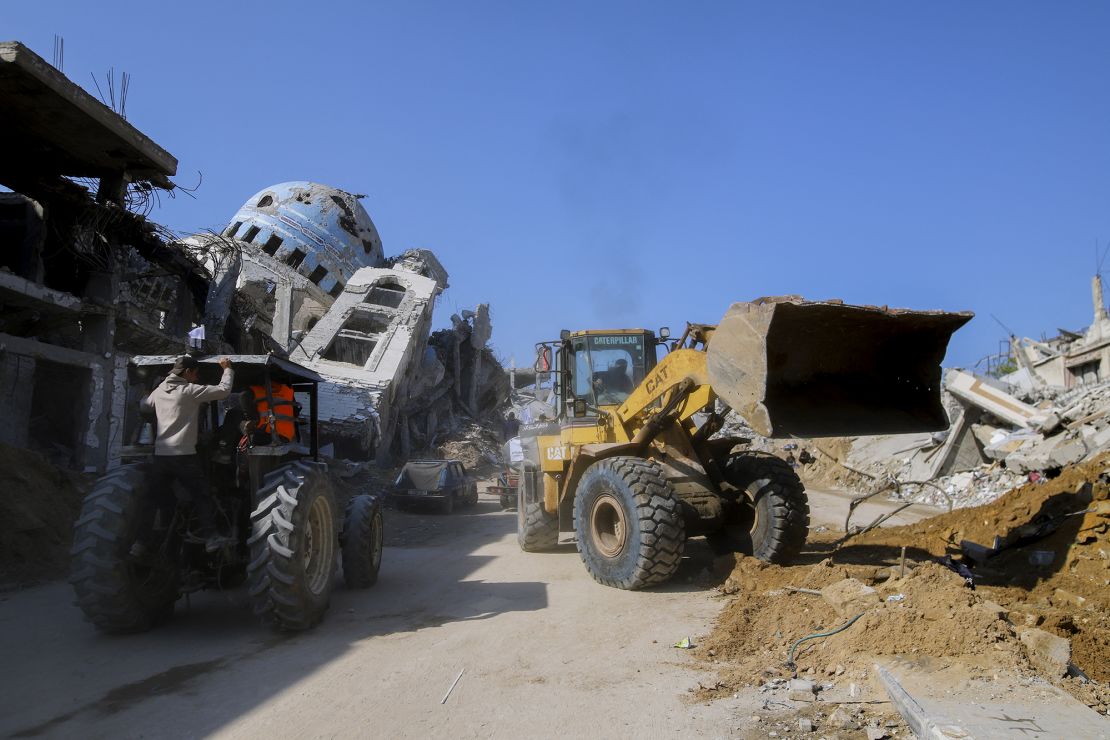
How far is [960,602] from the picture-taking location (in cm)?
485

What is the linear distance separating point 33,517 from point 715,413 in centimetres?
876

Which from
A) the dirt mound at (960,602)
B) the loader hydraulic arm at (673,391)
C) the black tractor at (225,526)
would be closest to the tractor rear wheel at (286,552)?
the black tractor at (225,526)

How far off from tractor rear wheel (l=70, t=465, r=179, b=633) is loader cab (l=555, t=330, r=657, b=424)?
5.64 m

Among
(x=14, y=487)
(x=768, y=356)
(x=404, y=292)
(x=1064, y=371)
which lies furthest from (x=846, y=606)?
(x=1064, y=371)

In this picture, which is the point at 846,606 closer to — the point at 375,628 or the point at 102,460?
the point at 375,628

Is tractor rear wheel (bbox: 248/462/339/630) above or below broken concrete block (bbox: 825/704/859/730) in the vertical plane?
above

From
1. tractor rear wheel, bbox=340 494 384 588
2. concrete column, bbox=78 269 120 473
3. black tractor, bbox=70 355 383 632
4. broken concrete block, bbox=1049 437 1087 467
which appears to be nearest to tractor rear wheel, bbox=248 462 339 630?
black tractor, bbox=70 355 383 632

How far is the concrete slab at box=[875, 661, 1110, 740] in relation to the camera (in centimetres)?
341

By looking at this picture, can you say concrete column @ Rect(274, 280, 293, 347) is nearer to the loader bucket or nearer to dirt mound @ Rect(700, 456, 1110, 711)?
dirt mound @ Rect(700, 456, 1110, 711)

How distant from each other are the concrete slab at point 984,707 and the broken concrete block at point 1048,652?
0.62 feet

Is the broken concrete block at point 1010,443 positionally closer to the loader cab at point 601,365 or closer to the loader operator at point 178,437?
the loader cab at point 601,365

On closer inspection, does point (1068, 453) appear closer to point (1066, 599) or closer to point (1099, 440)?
point (1099, 440)

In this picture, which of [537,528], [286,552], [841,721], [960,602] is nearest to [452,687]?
[286,552]

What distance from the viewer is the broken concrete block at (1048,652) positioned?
13.5 feet
